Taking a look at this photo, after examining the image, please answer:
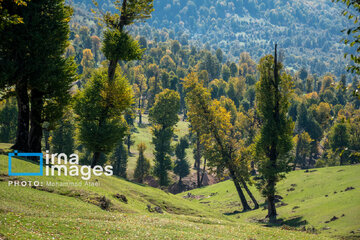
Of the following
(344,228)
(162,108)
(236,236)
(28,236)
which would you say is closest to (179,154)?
(162,108)

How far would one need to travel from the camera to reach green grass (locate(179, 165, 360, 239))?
33.6m

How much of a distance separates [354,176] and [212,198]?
1109 inches

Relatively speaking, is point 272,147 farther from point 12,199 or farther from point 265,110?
point 12,199

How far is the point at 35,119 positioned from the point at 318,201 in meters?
38.3

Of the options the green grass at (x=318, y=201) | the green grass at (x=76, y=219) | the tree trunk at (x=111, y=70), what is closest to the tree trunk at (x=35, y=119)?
the green grass at (x=76, y=219)

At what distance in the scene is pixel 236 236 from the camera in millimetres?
22031

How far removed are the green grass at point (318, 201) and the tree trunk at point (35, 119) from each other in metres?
28.3

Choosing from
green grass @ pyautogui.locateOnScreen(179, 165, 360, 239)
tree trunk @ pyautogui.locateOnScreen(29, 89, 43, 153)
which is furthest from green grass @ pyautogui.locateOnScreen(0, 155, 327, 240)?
green grass @ pyautogui.locateOnScreen(179, 165, 360, 239)

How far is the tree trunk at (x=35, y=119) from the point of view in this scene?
31.5 m

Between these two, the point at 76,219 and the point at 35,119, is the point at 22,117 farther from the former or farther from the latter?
the point at 76,219

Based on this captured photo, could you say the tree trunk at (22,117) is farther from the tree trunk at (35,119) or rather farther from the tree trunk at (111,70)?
the tree trunk at (111,70)

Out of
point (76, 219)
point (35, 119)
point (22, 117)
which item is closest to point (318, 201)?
point (76, 219)

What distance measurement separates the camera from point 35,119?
31875mm

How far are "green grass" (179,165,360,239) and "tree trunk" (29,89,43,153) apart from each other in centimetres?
2831
